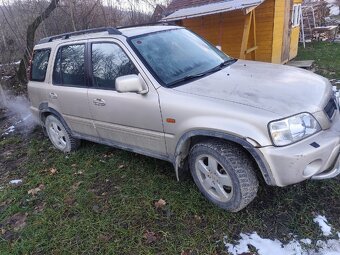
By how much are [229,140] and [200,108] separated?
409mm

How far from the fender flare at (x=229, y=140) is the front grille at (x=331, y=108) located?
836 millimetres

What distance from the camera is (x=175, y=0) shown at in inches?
453

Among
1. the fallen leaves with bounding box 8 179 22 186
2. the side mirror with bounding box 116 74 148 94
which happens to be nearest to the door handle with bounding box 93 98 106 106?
the side mirror with bounding box 116 74 148 94

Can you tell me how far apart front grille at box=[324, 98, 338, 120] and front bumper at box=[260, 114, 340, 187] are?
Answer: 24 cm

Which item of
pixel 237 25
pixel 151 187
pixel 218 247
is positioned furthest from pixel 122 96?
pixel 237 25

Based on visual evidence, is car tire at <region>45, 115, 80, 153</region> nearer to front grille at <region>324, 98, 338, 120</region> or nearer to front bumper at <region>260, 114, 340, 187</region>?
front bumper at <region>260, 114, 340, 187</region>

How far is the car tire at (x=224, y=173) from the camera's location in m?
2.97

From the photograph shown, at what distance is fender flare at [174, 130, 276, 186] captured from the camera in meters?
2.72

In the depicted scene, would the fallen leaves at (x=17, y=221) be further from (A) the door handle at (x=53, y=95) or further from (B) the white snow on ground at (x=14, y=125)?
(B) the white snow on ground at (x=14, y=125)

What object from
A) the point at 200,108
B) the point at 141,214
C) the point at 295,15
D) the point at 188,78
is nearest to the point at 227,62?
the point at 188,78

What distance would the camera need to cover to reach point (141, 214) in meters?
3.52

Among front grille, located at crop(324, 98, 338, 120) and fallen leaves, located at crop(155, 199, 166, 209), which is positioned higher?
front grille, located at crop(324, 98, 338, 120)

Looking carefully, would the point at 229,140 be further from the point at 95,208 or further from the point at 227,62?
the point at 95,208

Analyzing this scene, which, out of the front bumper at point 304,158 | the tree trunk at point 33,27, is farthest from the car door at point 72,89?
the tree trunk at point 33,27
